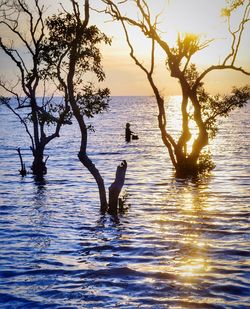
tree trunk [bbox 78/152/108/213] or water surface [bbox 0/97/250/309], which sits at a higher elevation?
tree trunk [bbox 78/152/108/213]

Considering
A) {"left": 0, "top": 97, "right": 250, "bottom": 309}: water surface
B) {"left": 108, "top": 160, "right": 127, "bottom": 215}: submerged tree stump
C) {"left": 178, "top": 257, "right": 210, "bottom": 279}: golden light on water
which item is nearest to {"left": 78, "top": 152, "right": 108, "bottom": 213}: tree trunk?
{"left": 108, "top": 160, "right": 127, "bottom": 215}: submerged tree stump

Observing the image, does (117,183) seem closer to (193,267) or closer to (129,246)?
(129,246)

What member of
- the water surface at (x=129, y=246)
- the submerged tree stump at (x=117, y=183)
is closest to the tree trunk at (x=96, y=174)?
the submerged tree stump at (x=117, y=183)

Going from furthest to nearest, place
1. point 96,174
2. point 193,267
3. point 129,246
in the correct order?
point 96,174
point 129,246
point 193,267

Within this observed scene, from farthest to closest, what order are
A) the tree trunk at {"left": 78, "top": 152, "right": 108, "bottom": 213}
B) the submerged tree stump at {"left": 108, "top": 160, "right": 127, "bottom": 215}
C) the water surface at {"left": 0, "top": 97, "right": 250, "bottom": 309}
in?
the submerged tree stump at {"left": 108, "top": 160, "right": 127, "bottom": 215} < the tree trunk at {"left": 78, "top": 152, "right": 108, "bottom": 213} < the water surface at {"left": 0, "top": 97, "right": 250, "bottom": 309}

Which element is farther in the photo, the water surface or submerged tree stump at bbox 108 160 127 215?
submerged tree stump at bbox 108 160 127 215

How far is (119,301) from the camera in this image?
34.3 feet

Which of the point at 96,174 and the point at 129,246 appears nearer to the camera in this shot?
the point at 129,246

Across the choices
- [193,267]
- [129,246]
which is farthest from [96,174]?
[193,267]

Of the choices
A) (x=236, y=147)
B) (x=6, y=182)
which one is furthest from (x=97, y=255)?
(x=236, y=147)

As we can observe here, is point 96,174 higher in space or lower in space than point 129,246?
higher

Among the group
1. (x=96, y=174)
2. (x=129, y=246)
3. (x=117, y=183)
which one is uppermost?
(x=96, y=174)

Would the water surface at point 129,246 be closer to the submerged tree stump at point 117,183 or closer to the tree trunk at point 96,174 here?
the submerged tree stump at point 117,183

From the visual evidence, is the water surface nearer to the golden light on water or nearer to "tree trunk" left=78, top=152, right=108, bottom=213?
the golden light on water
